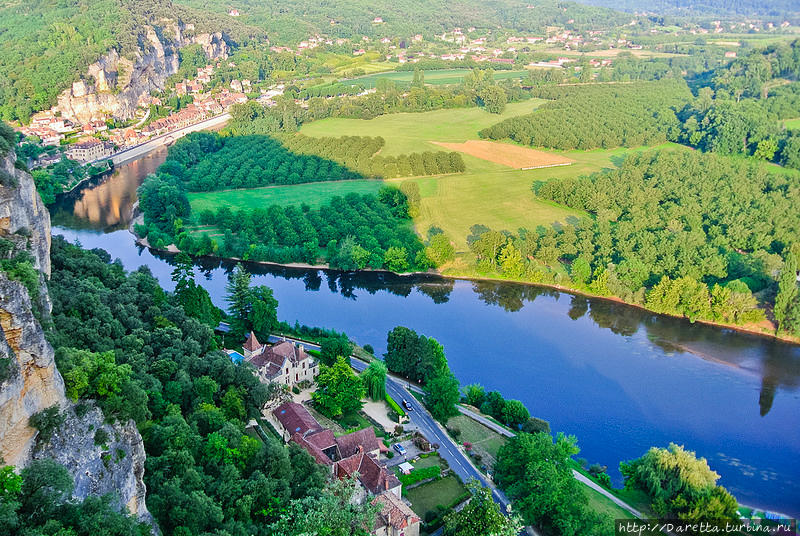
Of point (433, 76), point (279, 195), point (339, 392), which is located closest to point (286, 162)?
point (279, 195)

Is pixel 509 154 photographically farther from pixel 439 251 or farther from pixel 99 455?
pixel 99 455

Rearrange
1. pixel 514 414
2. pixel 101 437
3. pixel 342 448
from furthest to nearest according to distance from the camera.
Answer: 1. pixel 514 414
2. pixel 342 448
3. pixel 101 437

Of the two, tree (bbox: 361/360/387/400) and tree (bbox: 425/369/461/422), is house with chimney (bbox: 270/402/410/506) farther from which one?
tree (bbox: 425/369/461/422)

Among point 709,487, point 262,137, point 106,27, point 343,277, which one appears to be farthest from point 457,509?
point 106,27

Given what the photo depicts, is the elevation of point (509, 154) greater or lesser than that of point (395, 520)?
lesser

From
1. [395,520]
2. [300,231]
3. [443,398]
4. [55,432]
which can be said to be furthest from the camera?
[300,231]

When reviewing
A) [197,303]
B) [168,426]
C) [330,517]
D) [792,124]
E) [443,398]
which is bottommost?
[443,398]

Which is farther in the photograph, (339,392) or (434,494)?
(339,392)

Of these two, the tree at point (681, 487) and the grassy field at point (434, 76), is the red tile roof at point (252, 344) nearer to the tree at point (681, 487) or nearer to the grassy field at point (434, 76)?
the tree at point (681, 487)
